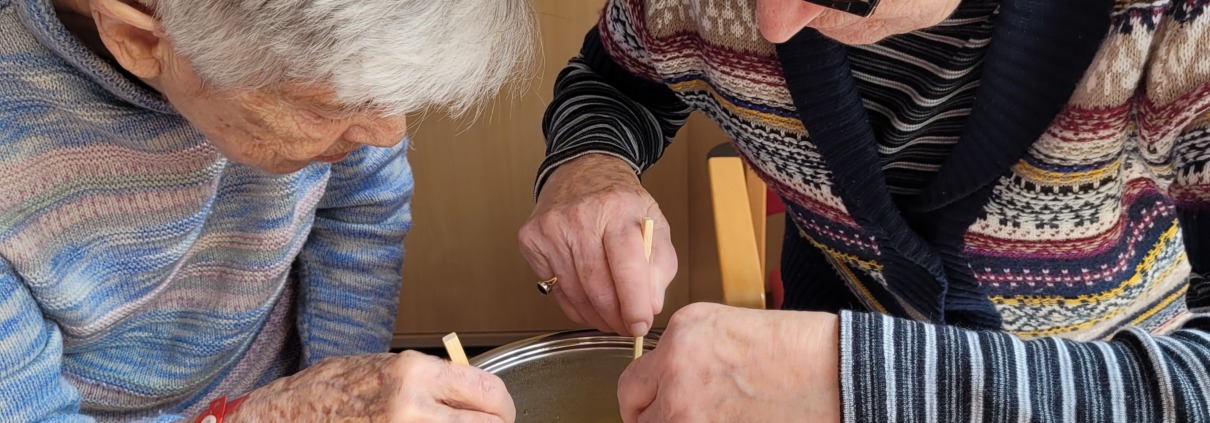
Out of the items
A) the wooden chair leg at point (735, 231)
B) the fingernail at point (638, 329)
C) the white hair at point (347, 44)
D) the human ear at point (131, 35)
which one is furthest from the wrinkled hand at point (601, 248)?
the human ear at point (131, 35)

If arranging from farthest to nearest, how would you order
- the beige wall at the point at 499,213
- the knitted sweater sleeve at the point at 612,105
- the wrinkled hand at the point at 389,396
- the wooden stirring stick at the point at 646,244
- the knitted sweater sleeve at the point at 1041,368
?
1. the beige wall at the point at 499,213
2. the knitted sweater sleeve at the point at 612,105
3. the wooden stirring stick at the point at 646,244
4. the wrinkled hand at the point at 389,396
5. the knitted sweater sleeve at the point at 1041,368

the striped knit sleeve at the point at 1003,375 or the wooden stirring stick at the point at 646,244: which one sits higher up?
the striped knit sleeve at the point at 1003,375

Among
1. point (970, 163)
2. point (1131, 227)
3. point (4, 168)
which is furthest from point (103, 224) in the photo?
point (1131, 227)

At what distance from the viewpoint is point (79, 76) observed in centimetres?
79

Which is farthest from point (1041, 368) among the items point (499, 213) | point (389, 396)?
point (499, 213)

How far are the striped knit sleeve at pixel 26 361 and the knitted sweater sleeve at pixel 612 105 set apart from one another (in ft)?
1.66

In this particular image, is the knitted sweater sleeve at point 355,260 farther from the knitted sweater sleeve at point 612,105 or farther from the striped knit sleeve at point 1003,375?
the striped knit sleeve at point 1003,375

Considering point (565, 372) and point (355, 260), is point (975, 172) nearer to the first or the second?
point (565, 372)

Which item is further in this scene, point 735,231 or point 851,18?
point 735,231

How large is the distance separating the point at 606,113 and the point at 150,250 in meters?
0.50

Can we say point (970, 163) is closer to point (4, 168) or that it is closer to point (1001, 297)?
point (1001, 297)

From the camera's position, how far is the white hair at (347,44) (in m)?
0.64

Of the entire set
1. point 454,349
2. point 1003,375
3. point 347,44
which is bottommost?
Result: point 454,349

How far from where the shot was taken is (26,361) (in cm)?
81
